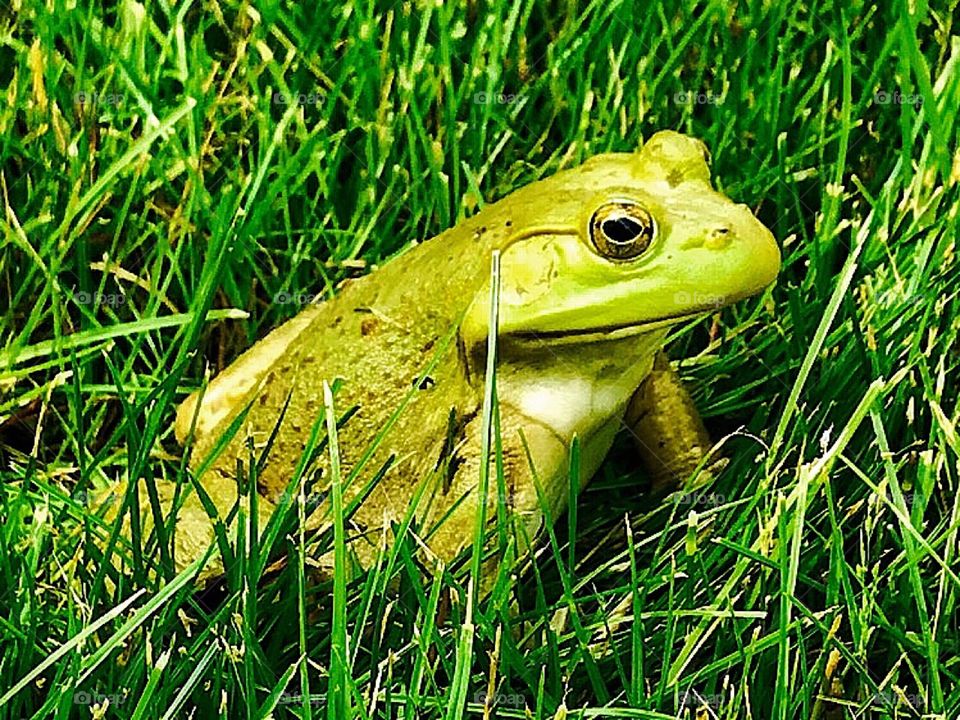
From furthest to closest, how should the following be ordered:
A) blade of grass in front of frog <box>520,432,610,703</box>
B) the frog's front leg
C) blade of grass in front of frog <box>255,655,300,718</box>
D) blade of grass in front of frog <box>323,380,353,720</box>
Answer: the frog's front leg < blade of grass in front of frog <box>520,432,610,703</box> < blade of grass in front of frog <box>255,655,300,718</box> < blade of grass in front of frog <box>323,380,353,720</box>

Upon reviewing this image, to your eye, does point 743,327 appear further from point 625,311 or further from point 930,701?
point 930,701

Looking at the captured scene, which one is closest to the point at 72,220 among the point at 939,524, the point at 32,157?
the point at 32,157

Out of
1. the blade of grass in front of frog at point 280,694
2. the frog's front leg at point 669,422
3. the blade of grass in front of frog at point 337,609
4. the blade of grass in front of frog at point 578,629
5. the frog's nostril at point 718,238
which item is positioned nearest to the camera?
the blade of grass in front of frog at point 337,609

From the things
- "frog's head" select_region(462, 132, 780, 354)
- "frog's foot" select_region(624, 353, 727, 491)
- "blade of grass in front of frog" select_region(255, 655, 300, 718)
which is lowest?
"frog's foot" select_region(624, 353, 727, 491)

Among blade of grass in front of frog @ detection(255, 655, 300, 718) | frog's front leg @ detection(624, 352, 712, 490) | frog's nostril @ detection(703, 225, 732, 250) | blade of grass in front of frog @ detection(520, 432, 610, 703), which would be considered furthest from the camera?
frog's front leg @ detection(624, 352, 712, 490)

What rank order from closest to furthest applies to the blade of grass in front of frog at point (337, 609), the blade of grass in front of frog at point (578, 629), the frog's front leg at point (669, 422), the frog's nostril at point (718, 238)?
the blade of grass in front of frog at point (337, 609) → the blade of grass in front of frog at point (578, 629) → the frog's nostril at point (718, 238) → the frog's front leg at point (669, 422)

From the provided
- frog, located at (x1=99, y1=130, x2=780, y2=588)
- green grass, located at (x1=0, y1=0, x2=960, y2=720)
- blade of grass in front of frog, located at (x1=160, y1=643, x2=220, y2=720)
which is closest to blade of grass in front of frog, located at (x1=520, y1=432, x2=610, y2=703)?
green grass, located at (x1=0, y1=0, x2=960, y2=720)

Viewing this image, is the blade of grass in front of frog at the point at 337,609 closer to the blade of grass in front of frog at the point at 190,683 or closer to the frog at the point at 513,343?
the blade of grass in front of frog at the point at 190,683

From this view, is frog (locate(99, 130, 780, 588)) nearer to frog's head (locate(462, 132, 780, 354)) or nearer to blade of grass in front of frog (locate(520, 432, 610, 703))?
frog's head (locate(462, 132, 780, 354))

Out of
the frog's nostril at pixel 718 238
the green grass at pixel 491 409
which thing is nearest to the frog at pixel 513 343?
the frog's nostril at pixel 718 238
